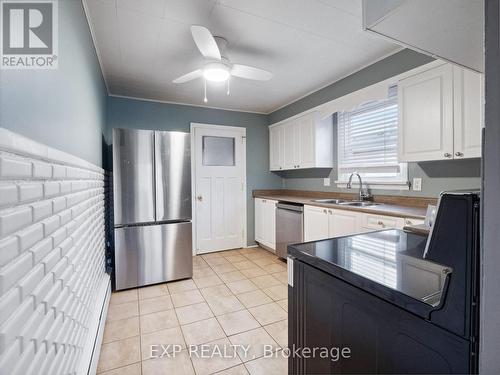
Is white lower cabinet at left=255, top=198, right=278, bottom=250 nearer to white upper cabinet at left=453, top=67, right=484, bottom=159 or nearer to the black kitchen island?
white upper cabinet at left=453, top=67, right=484, bottom=159

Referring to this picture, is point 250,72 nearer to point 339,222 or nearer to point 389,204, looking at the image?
point 339,222

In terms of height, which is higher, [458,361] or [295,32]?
[295,32]

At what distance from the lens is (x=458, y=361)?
583mm

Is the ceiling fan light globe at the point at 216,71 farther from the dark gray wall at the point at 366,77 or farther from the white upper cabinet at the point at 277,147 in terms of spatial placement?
the white upper cabinet at the point at 277,147

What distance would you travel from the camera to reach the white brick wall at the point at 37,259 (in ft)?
1.77

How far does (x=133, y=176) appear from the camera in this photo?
8.76 feet

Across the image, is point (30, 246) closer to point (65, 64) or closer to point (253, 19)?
point (65, 64)

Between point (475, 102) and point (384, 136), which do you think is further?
point (384, 136)

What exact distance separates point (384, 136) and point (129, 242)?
3041 mm

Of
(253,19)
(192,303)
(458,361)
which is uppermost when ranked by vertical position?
(253,19)

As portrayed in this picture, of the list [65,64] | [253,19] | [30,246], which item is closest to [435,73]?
[253,19]

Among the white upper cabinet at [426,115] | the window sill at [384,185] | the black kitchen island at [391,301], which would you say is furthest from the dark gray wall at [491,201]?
the window sill at [384,185]

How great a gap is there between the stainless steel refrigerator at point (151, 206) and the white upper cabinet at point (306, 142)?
1.61 meters

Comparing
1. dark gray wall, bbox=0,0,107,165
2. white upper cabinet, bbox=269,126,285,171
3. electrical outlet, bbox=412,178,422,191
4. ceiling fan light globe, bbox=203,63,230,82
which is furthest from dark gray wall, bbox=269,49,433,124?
dark gray wall, bbox=0,0,107,165
